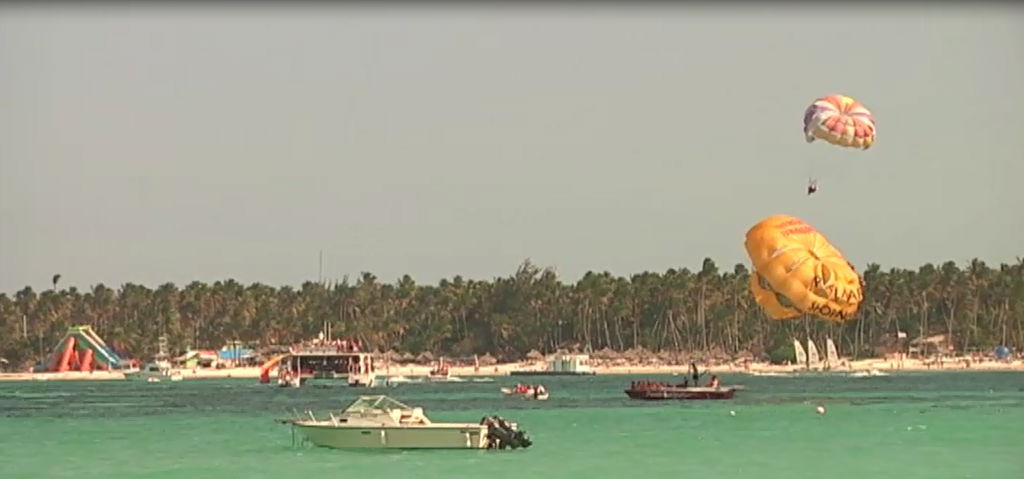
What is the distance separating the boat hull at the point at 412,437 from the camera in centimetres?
4819

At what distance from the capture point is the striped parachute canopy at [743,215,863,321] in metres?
51.2

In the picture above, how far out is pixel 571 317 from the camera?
185 meters

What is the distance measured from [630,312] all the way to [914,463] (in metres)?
136

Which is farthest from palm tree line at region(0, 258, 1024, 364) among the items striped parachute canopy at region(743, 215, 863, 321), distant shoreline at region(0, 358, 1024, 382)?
A: striped parachute canopy at region(743, 215, 863, 321)

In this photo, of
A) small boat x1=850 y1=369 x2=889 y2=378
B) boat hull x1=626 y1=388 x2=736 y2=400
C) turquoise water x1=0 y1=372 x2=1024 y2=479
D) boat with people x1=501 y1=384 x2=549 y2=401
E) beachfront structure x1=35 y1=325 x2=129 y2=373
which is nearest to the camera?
turquoise water x1=0 y1=372 x2=1024 y2=479

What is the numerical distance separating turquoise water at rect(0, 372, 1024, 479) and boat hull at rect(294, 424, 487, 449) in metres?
0.39

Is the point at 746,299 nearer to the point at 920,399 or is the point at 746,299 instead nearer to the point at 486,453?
the point at 920,399

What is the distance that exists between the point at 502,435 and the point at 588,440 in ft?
25.4

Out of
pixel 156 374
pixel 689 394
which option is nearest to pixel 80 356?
pixel 156 374

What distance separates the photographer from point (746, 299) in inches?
6969

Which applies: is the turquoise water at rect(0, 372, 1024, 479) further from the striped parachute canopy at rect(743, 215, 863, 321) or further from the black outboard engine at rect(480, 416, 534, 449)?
the striped parachute canopy at rect(743, 215, 863, 321)

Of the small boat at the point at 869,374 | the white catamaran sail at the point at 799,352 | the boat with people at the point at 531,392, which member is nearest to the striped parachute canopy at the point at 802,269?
the boat with people at the point at 531,392

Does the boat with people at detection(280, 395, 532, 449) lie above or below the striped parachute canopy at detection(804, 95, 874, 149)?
below

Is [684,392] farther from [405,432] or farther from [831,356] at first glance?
[831,356]
